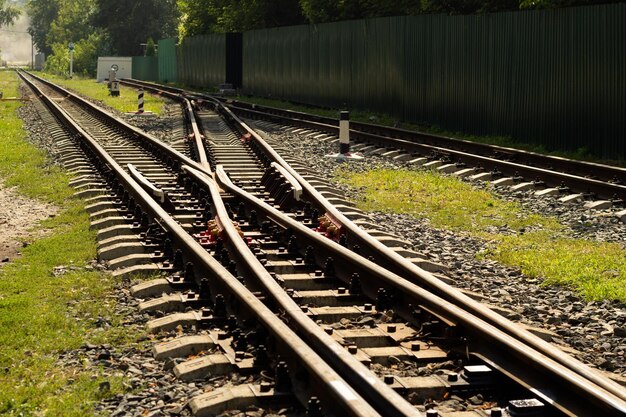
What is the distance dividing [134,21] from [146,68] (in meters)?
15.4

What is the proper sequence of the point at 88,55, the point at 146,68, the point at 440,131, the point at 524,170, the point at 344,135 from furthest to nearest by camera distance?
the point at 88,55
the point at 146,68
the point at 440,131
the point at 344,135
the point at 524,170

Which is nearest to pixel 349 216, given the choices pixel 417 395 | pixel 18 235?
pixel 18 235

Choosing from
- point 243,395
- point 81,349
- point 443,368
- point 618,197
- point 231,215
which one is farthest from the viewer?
point 618,197

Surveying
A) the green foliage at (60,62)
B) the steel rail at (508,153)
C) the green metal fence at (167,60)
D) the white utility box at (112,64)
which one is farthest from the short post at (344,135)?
the green foliage at (60,62)

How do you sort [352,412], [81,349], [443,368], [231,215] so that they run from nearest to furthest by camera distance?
[352,412]
[443,368]
[81,349]
[231,215]

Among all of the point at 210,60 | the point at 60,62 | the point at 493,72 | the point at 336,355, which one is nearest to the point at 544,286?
the point at 336,355

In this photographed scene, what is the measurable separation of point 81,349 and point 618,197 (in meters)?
8.57

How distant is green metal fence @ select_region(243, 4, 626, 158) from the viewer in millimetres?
19703

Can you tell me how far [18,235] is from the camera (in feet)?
39.1

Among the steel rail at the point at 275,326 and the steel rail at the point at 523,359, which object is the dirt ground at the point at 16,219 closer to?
the steel rail at the point at 275,326

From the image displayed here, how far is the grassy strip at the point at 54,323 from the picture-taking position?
20.0ft

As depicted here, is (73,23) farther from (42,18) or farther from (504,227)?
(504,227)

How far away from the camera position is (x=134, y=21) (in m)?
99.4

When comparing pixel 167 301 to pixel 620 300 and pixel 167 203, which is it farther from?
pixel 167 203
